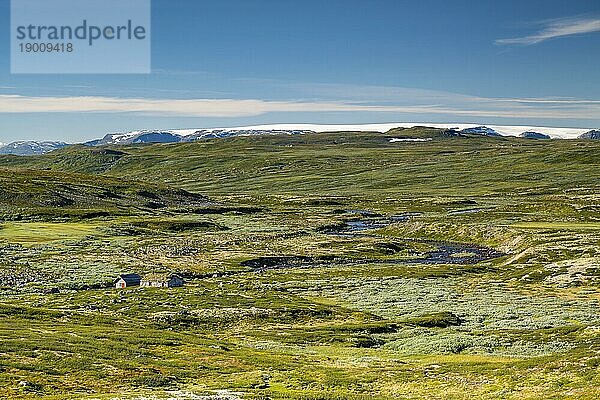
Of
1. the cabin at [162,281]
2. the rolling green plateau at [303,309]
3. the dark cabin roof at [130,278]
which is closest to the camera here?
the rolling green plateau at [303,309]

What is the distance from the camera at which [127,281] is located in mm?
86625

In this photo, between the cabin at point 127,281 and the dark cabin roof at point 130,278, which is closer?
the cabin at point 127,281

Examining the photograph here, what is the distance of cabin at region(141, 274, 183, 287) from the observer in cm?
8800

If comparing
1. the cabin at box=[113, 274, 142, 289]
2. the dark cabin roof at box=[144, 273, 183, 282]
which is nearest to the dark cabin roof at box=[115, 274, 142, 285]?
the cabin at box=[113, 274, 142, 289]

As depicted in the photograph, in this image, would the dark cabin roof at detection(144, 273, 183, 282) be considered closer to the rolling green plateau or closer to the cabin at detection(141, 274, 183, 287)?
the cabin at detection(141, 274, 183, 287)

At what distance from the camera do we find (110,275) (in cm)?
9362

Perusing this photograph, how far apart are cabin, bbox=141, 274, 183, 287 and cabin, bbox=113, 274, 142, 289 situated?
2.69ft

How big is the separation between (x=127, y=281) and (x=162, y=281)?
475cm

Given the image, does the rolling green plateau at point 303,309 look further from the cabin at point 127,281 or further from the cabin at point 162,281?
the cabin at point 162,281

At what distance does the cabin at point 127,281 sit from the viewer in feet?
284

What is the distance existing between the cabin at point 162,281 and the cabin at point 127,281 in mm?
821

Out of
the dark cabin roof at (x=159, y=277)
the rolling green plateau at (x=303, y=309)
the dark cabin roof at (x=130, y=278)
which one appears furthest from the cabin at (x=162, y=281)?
the rolling green plateau at (x=303, y=309)

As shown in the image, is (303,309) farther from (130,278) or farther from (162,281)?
(130,278)

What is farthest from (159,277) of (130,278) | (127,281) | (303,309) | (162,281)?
(303,309)
